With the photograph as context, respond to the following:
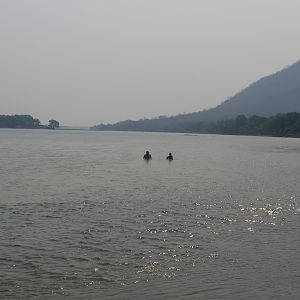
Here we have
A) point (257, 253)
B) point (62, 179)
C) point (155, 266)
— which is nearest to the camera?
point (155, 266)

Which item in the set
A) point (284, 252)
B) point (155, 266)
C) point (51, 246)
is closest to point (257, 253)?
point (284, 252)

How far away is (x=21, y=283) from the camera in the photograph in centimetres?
1675

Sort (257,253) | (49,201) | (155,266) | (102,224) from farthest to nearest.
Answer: (49,201)
(102,224)
(257,253)
(155,266)

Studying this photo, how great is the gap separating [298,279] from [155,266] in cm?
511

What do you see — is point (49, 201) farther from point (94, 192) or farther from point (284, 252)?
point (284, 252)

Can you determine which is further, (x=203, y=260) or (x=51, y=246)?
(x=51, y=246)

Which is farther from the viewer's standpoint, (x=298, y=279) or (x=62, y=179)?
(x=62, y=179)

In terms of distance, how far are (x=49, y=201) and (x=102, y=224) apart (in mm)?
9219

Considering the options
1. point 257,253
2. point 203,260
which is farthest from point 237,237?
point 203,260

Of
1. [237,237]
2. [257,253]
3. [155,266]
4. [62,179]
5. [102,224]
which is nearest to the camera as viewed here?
[155,266]

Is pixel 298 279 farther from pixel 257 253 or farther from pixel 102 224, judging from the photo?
pixel 102 224

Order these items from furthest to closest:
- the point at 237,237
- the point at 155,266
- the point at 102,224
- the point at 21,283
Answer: the point at 102,224
the point at 237,237
the point at 155,266
the point at 21,283

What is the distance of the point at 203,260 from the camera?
2000 centimetres

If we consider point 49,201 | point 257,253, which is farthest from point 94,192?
point 257,253
